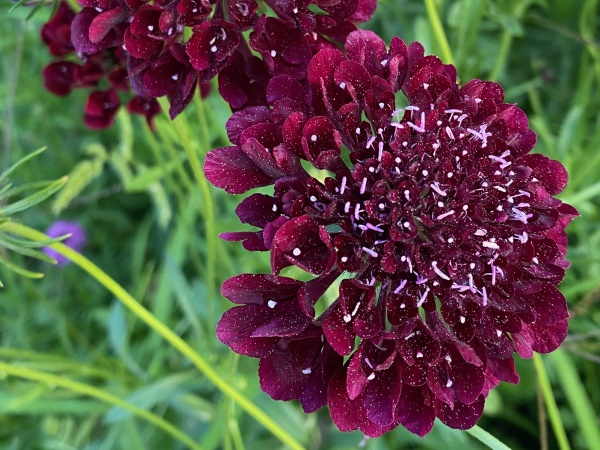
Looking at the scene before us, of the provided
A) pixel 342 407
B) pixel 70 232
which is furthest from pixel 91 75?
pixel 70 232

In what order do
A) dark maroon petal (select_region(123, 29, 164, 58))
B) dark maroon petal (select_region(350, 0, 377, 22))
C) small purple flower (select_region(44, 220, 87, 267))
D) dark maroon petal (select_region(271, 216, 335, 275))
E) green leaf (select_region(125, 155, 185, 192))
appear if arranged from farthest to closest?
1. small purple flower (select_region(44, 220, 87, 267))
2. green leaf (select_region(125, 155, 185, 192))
3. dark maroon petal (select_region(350, 0, 377, 22))
4. dark maroon petal (select_region(123, 29, 164, 58))
5. dark maroon petal (select_region(271, 216, 335, 275))

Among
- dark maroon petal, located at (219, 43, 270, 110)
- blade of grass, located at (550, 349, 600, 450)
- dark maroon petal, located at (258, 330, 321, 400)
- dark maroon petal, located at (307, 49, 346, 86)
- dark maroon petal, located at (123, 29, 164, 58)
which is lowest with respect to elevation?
blade of grass, located at (550, 349, 600, 450)

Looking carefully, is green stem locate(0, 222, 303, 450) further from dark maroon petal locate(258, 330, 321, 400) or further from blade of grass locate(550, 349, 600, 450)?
blade of grass locate(550, 349, 600, 450)

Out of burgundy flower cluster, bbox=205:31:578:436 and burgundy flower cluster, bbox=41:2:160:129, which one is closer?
burgundy flower cluster, bbox=205:31:578:436

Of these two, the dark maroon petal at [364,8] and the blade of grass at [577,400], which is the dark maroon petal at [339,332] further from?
the blade of grass at [577,400]

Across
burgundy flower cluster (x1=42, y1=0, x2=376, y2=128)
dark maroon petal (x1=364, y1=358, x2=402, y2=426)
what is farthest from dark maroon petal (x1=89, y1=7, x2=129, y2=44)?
dark maroon petal (x1=364, y1=358, x2=402, y2=426)
